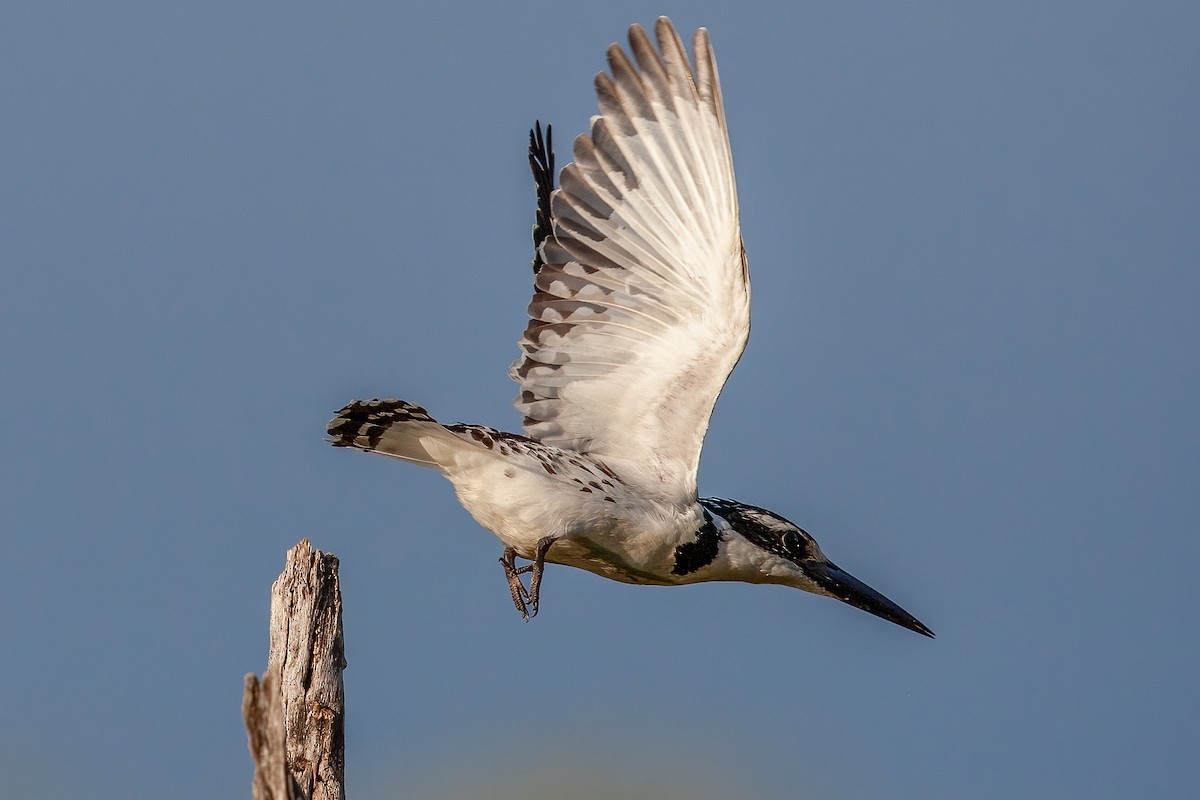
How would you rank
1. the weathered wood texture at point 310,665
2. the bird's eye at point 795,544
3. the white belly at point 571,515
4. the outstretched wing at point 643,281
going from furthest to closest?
the bird's eye at point 795,544, the outstretched wing at point 643,281, the white belly at point 571,515, the weathered wood texture at point 310,665

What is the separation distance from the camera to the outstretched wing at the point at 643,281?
5.63 m

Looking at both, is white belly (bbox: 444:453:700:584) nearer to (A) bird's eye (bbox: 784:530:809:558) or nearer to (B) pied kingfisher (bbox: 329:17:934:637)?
(B) pied kingfisher (bbox: 329:17:934:637)

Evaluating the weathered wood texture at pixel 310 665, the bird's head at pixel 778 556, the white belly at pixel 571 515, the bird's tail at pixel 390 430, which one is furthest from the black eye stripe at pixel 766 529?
the weathered wood texture at pixel 310 665

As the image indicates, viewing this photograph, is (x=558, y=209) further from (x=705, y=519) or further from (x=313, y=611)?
(x=313, y=611)

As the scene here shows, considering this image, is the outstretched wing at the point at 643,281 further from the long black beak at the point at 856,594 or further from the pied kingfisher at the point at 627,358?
the long black beak at the point at 856,594

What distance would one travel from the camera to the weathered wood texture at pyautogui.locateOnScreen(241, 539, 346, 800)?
168 inches

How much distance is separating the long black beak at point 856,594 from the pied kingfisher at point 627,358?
0.41 meters

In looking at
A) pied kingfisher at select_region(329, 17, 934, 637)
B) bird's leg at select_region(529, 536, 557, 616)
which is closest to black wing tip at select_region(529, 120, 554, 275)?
pied kingfisher at select_region(329, 17, 934, 637)

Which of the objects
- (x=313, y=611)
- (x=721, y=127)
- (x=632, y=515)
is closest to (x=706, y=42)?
(x=721, y=127)

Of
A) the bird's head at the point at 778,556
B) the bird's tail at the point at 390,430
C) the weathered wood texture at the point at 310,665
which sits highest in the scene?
the bird's tail at the point at 390,430

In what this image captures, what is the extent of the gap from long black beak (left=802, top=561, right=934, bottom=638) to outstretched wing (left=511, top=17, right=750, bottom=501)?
873 mm

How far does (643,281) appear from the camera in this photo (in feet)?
18.9

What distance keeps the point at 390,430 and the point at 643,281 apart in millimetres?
1180

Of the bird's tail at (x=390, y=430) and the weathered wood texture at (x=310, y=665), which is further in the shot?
the bird's tail at (x=390, y=430)
